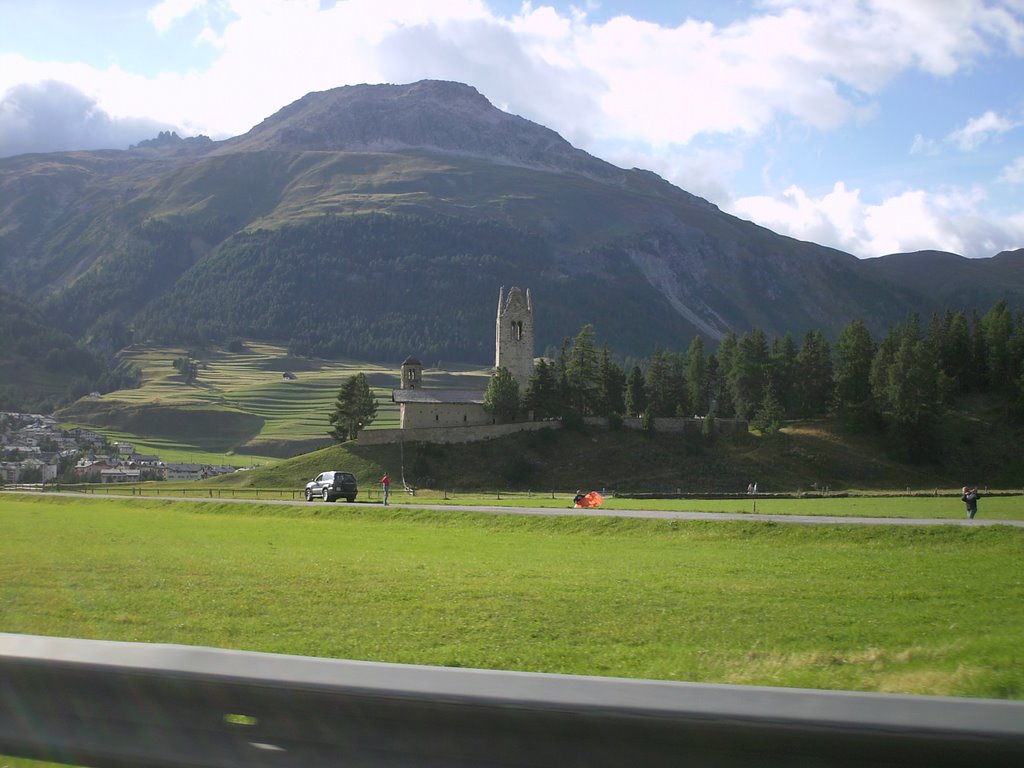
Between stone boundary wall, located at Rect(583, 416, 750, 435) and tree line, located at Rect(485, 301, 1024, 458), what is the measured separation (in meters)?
1.43

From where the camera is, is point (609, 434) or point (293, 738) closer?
point (293, 738)

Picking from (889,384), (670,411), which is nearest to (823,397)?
(889,384)

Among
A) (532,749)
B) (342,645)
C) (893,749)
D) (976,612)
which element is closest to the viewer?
(893,749)

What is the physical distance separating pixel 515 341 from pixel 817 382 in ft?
124

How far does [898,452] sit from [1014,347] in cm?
2592

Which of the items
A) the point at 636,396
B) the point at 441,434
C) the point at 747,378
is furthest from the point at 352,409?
the point at 747,378

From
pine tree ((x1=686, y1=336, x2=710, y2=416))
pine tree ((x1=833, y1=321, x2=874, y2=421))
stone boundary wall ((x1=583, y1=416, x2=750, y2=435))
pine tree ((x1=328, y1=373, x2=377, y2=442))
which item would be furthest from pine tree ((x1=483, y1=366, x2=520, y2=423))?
pine tree ((x1=833, y1=321, x2=874, y2=421))

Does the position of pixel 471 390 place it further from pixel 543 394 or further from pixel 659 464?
pixel 659 464

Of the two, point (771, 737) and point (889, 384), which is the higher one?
point (889, 384)

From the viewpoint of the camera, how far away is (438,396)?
102688 millimetres

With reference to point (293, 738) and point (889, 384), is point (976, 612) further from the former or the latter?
point (889, 384)

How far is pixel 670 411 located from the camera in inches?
4422

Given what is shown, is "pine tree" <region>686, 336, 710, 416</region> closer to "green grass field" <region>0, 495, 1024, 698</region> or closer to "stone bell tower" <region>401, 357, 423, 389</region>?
"stone bell tower" <region>401, 357, 423, 389</region>

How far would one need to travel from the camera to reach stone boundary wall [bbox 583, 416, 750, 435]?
98000 mm
